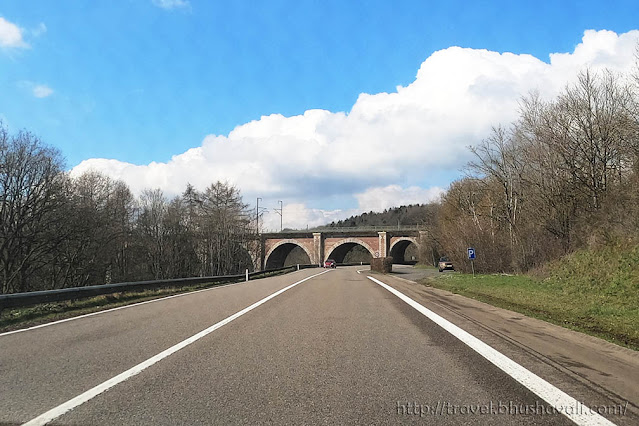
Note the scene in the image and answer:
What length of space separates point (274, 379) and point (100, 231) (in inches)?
1677

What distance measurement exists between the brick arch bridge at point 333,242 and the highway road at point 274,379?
83.1m

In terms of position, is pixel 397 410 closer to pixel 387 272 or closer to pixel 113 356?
pixel 113 356

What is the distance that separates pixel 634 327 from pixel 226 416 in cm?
914

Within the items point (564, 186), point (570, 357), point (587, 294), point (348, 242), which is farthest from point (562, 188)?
point (348, 242)

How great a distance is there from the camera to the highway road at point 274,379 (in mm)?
4309

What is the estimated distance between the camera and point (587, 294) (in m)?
16.7

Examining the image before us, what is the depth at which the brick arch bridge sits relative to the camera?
91812 millimetres

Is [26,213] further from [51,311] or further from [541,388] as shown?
[541,388]

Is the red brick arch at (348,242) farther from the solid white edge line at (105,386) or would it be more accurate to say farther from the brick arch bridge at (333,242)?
the solid white edge line at (105,386)

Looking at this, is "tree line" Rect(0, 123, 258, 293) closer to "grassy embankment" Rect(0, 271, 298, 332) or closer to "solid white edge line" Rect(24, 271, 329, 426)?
"grassy embankment" Rect(0, 271, 298, 332)

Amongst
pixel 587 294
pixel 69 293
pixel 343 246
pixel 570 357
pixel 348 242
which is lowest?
pixel 570 357

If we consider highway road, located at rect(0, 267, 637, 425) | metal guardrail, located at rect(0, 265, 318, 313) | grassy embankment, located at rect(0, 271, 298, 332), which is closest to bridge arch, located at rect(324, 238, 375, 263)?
metal guardrail, located at rect(0, 265, 318, 313)

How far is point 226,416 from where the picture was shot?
4.26 metres

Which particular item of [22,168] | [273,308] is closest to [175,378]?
[273,308]
